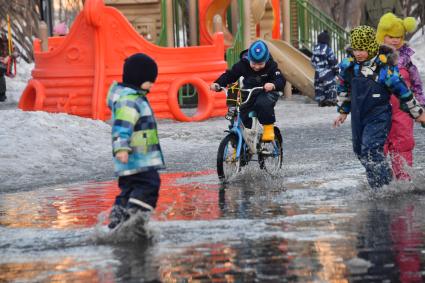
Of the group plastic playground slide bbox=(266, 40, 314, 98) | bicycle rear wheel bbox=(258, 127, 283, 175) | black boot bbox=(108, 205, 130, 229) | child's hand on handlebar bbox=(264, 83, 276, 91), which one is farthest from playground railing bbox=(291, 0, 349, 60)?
black boot bbox=(108, 205, 130, 229)

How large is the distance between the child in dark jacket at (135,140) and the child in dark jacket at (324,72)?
675 inches

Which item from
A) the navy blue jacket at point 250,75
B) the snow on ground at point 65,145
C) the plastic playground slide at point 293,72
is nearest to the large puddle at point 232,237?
the navy blue jacket at point 250,75

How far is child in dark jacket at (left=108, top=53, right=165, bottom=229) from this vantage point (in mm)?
8078

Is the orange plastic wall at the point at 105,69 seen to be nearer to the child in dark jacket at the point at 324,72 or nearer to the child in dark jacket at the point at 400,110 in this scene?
the child in dark jacket at the point at 324,72

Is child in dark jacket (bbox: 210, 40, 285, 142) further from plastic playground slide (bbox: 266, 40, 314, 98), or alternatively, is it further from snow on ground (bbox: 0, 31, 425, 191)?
plastic playground slide (bbox: 266, 40, 314, 98)

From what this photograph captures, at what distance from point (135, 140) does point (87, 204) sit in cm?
260

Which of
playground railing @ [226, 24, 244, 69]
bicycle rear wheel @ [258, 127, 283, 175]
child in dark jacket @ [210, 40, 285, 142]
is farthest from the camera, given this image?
playground railing @ [226, 24, 244, 69]

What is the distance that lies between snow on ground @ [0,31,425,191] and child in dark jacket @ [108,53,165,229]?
4.46 meters

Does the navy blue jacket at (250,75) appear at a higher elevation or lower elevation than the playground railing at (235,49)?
higher

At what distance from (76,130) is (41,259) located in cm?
928

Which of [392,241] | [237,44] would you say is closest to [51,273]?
[392,241]

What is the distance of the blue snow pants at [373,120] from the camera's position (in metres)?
10.1

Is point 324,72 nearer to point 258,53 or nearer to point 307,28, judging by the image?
point 307,28

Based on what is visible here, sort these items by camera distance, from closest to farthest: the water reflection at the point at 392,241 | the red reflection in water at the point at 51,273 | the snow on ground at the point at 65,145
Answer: the water reflection at the point at 392,241 → the red reflection in water at the point at 51,273 → the snow on ground at the point at 65,145
